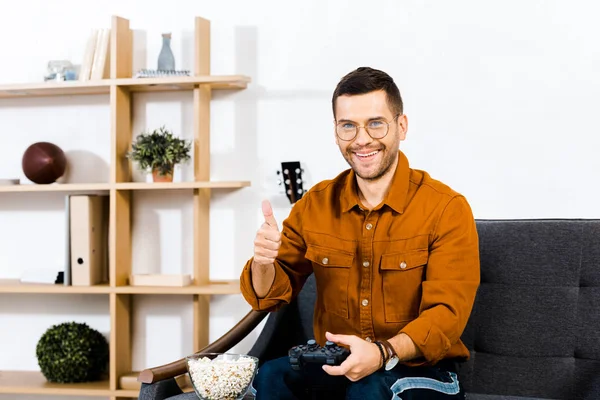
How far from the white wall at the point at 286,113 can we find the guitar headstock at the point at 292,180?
0.34 ft

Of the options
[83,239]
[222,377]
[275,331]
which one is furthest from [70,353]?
[222,377]

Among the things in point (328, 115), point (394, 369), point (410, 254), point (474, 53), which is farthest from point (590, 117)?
point (394, 369)

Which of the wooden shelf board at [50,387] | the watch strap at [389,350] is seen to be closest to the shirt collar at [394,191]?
the watch strap at [389,350]

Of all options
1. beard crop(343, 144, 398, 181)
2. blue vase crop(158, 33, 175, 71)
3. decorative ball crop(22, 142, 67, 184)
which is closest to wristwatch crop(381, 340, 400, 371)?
beard crop(343, 144, 398, 181)

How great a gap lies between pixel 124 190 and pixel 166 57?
544mm

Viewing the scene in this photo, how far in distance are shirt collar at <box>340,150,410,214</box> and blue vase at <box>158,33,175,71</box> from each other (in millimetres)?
1126

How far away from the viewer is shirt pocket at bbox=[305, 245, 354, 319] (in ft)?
7.36

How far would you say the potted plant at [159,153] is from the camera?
310 cm

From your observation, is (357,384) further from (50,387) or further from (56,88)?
(56,88)

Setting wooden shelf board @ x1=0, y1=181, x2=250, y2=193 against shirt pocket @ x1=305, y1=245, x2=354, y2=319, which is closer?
shirt pocket @ x1=305, y1=245, x2=354, y2=319

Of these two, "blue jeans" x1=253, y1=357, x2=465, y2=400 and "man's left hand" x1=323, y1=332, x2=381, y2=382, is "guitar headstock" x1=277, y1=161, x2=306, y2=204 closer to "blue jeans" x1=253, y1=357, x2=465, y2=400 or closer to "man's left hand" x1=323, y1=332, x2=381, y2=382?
"blue jeans" x1=253, y1=357, x2=465, y2=400

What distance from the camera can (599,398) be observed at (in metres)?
2.40

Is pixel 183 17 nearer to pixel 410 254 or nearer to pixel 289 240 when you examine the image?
pixel 289 240

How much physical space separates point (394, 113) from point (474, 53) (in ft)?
3.25
